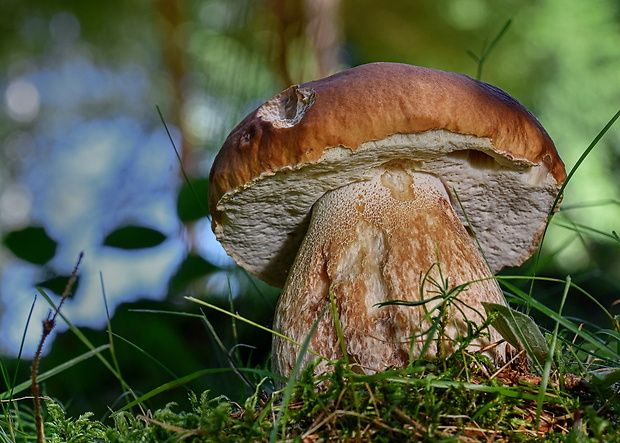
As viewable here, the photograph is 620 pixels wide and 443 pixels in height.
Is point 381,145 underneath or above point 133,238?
above

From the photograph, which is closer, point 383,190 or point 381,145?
point 381,145

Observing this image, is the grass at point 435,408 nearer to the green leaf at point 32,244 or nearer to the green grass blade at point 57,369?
the green grass blade at point 57,369

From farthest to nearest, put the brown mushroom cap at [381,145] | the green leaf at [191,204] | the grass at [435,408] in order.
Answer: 1. the green leaf at [191,204]
2. the brown mushroom cap at [381,145]
3. the grass at [435,408]

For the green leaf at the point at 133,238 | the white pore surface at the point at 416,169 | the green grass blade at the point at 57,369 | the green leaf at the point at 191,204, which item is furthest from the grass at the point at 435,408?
the green leaf at the point at 191,204

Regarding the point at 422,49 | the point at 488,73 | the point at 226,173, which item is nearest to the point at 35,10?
the point at 422,49

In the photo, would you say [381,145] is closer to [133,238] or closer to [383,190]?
[383,190]

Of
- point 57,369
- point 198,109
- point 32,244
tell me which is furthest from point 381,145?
point 198,109

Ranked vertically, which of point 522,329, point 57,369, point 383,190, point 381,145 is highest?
point 381,145

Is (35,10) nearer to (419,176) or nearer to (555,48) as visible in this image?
(555,48)
